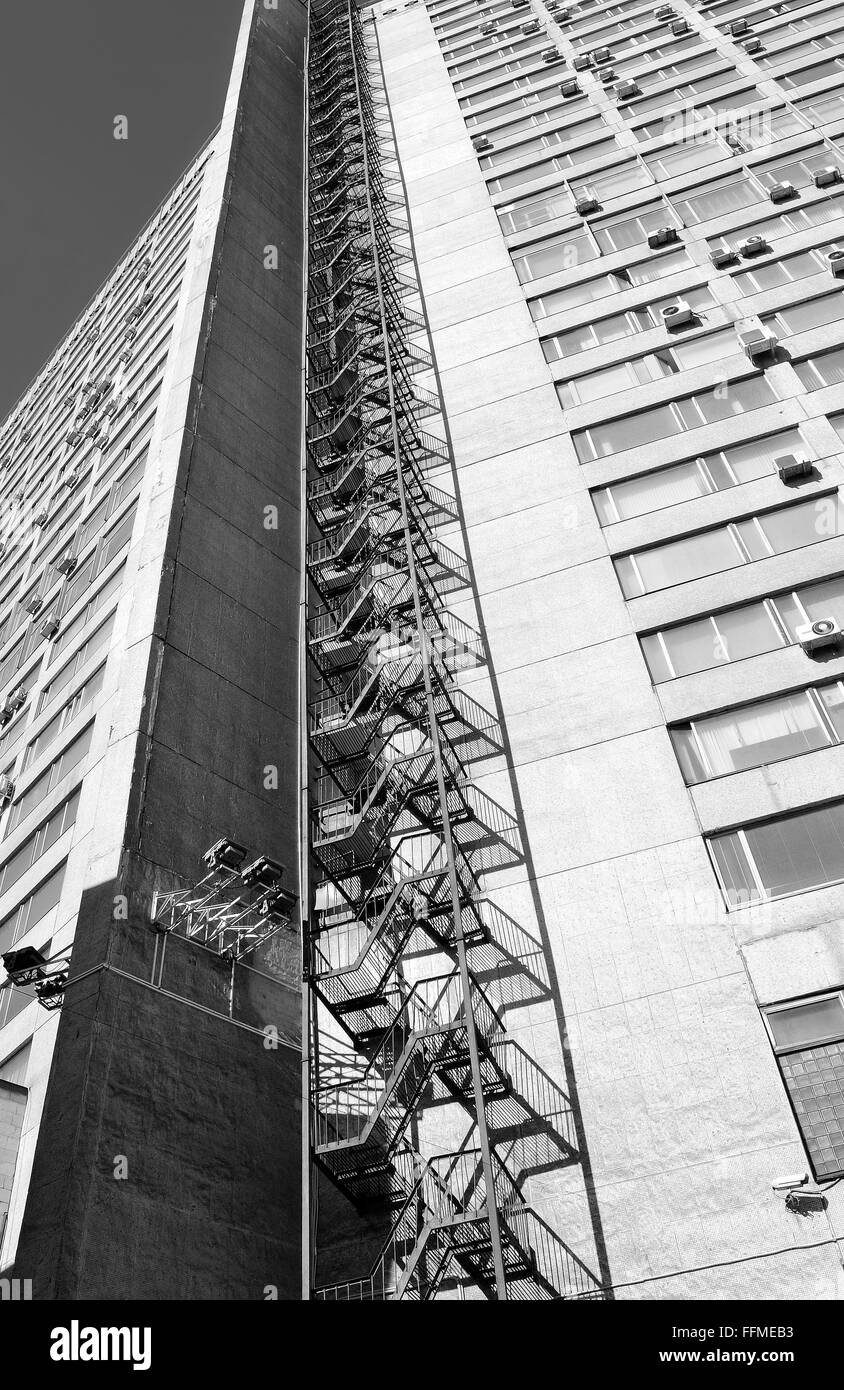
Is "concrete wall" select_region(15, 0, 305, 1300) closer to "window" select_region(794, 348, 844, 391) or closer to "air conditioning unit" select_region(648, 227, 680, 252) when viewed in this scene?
"air conditioning unit" select_region(648, 227, 680, 252)

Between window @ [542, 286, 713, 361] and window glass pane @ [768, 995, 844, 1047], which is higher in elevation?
window @ [542, 286, 713, 361]

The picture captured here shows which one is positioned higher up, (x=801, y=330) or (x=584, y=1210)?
(x=801, y=330)

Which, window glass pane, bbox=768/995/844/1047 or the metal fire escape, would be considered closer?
the metal fire escape

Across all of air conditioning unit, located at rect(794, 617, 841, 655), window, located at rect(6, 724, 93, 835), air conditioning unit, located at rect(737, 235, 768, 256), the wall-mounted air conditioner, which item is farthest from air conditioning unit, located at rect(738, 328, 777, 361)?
window, located at rect(6, 724, 93, 835)

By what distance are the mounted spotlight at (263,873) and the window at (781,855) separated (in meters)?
8.43

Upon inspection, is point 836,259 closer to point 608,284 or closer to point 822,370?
point 822,370

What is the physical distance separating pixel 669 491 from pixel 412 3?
41.4 meters

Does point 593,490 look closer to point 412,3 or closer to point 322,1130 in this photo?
point 322,1130

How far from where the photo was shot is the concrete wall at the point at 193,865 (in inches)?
673

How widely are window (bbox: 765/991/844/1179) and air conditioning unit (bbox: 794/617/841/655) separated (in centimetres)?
739

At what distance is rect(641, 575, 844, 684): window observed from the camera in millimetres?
23578

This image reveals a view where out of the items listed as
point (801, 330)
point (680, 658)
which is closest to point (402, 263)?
point (801, 330)

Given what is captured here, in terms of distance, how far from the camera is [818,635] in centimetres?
2291

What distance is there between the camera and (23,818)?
1155 inches
